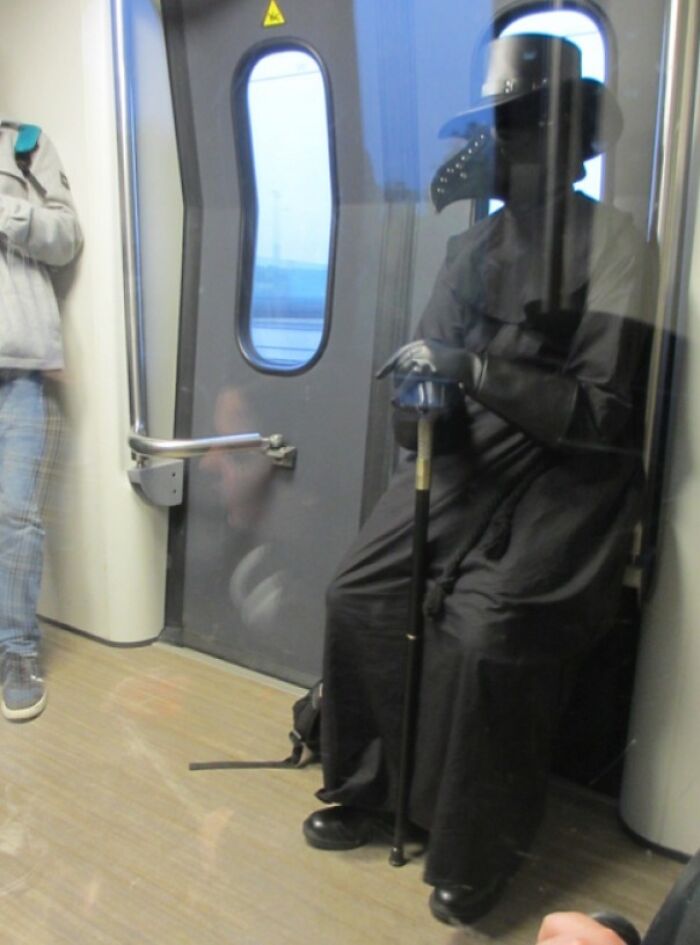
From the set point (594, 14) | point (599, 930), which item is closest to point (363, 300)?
point (594, 14)

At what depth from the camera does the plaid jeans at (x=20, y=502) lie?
192cm

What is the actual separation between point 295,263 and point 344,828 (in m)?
1.29

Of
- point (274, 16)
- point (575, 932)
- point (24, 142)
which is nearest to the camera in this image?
point (575, 932)

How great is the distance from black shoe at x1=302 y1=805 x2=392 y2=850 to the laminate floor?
0.02 meters

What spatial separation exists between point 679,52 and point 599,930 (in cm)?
124

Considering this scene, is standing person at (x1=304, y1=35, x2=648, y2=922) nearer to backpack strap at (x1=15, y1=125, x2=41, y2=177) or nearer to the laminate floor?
the laminate floor

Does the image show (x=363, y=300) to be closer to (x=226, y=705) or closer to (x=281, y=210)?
(x=281, y=210)

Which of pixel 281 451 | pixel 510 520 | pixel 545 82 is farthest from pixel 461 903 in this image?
pixel 545 82

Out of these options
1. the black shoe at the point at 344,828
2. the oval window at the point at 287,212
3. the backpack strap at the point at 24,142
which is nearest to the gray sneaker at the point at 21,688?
the black shoe at the point at 344,828

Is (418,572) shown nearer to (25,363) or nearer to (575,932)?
(575,932)

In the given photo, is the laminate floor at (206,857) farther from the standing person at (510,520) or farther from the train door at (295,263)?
the train door at (295,263)

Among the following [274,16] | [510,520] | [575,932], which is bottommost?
[575,932]

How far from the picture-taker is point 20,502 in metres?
1.94

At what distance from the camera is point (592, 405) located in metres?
1.21
